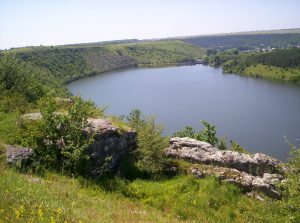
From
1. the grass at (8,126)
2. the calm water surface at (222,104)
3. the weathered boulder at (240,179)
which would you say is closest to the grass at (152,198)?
the weathered boulder at (240,179)

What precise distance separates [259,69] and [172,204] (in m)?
163

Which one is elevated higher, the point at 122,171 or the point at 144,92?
the point at 122,171

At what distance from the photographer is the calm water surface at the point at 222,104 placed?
70.5 m

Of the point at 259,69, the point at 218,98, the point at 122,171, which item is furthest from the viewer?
the point at 259,69

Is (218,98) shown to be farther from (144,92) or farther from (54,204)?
(54,204)

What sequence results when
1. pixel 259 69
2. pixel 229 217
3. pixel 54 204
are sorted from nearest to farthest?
pixel 54 204 → pixel 229 217 → pixel 259 69

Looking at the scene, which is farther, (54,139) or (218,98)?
(218,98)

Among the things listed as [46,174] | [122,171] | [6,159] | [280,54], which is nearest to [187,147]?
[122,171]

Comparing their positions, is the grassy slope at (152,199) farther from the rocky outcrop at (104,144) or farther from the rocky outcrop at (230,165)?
the rocky outcrop at (104,144)

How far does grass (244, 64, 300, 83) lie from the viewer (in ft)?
479

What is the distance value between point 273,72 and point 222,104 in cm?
7262

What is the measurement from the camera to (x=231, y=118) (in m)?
84.1

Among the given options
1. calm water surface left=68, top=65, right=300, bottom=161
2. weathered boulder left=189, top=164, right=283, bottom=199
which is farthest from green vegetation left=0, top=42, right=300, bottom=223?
calm water surface left=68, top=65, right=300, bottom=161

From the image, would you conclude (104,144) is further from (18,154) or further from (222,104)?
(222,104)
